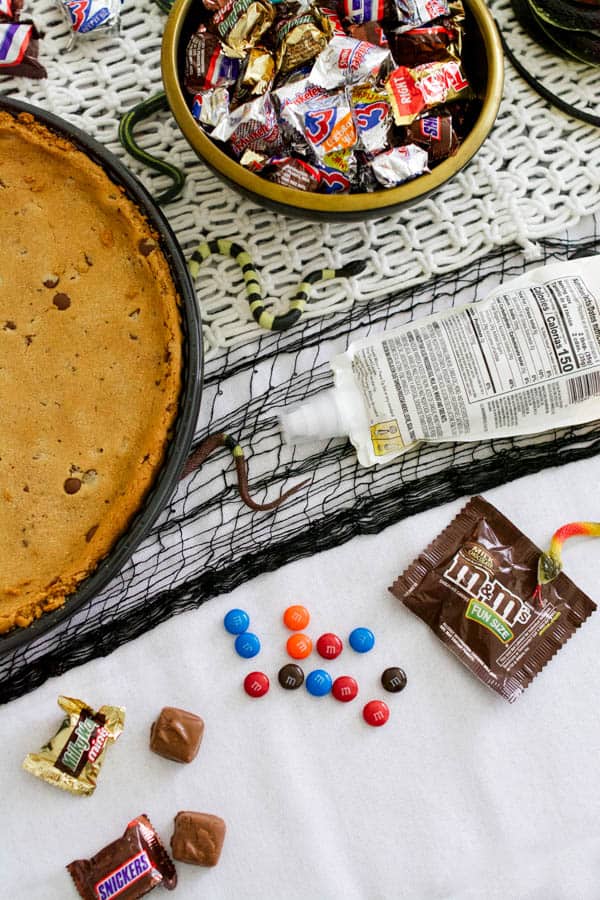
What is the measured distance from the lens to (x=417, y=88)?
1.77ft

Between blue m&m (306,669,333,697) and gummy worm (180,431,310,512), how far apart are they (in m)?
0.14

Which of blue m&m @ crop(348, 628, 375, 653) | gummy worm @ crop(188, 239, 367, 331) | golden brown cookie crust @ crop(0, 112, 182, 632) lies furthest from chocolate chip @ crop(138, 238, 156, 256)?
blue m&m @ crop(348, 628, 375, 653)

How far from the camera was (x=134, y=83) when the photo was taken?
64 cm

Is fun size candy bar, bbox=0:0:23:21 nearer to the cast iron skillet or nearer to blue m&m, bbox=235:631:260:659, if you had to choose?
the cast iron skillet

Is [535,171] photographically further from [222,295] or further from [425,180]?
[222,295]

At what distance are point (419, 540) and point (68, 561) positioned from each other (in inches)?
10.9

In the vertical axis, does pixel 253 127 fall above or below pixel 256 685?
above

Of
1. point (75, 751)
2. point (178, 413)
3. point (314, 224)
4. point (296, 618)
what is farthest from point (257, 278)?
point (75, 751)

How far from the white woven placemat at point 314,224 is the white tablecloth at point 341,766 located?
0.22 metres

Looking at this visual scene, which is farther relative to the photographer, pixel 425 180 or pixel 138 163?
pixel 138 163

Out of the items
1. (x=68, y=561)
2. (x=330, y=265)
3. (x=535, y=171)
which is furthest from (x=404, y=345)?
(x=68, y=561)

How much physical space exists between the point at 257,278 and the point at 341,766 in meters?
0.40

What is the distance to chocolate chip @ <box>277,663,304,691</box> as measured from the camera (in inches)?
23.8

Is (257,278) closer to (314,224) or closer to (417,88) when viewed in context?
(314,224)
